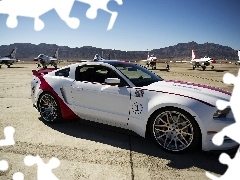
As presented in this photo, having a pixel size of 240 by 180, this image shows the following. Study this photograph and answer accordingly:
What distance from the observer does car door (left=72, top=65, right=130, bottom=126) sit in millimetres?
4545

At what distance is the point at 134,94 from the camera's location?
4414 mm

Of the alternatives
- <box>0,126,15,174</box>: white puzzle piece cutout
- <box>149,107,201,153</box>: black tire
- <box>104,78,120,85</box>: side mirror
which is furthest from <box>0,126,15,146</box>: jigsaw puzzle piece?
<box>149,107,201,153</box>: black tire

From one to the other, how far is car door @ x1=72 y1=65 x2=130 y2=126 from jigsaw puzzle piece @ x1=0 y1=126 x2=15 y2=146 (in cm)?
144

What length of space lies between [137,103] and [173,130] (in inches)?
31.4

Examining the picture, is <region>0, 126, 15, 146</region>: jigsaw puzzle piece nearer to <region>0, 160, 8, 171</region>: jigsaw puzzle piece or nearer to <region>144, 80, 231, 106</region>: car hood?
<region>0, 160, 8, 171</region>: jigsaw puzzle piece

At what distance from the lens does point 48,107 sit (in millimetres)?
5855

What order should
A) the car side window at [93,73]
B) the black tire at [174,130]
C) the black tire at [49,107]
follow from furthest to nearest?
the black tire at [49,107] < the car side window at [93,73] < the black tire at [174,130]

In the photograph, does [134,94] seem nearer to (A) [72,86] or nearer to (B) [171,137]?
(B) [171,137]

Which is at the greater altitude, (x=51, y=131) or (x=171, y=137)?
(x=171, y=137)

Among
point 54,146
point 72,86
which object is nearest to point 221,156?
point 54,146

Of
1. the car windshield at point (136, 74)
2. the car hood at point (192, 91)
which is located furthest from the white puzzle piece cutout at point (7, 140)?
the car hood at point (192, 91)

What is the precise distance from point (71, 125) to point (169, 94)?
2.67 m

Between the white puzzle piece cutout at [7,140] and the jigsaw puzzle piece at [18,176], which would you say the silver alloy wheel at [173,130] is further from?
the white puzzle piece cutout at [7,140]

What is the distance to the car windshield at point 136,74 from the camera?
186 inches
